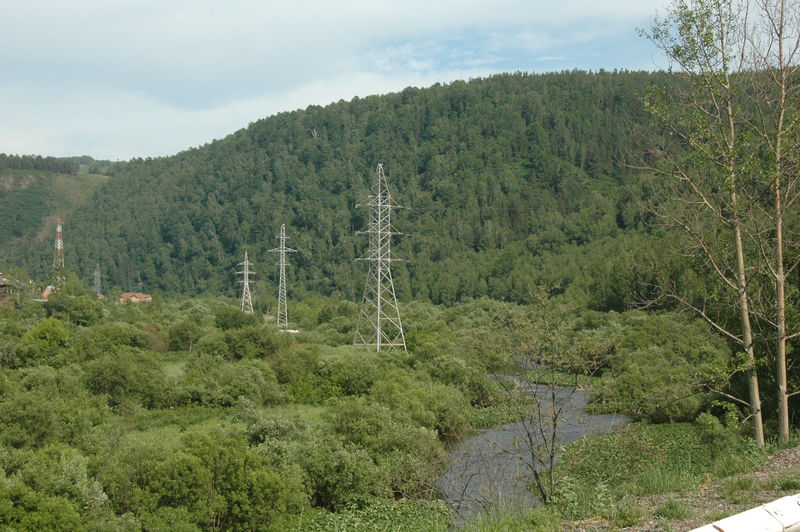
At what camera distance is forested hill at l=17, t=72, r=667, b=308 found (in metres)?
107

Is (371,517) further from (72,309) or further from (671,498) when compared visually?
(72,309)

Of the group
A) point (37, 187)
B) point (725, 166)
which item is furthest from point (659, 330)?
point (37, 187)

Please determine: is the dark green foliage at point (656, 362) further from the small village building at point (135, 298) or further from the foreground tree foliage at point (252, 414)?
the small village building at point (135, 298)

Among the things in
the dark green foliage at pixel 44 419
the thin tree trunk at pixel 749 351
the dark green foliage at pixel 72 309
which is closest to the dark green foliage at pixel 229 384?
the dark green foliage at pixel 44 419

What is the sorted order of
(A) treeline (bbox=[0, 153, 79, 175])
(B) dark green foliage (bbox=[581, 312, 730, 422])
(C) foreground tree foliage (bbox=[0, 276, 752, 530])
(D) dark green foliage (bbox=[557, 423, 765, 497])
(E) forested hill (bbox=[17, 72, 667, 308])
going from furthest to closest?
1. (A) treeline (bbox=[0, 153, 79, 175])
2. (E) forested hill (bbox=[17, 72, 667, 308])
3. (B) dark green foliage (bbox=[581, 312, 730, 422])
4. (C) foreground tree foliage (bbox=[0, 276, 752, 530])
5. (D) dark green foliage (bbox=[557, 423, 765, 497])

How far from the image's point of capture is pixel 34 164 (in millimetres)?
187125

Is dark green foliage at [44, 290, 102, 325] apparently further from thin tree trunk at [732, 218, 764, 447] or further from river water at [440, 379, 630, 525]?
thin tree trunk at [732, 218, 764, 447]

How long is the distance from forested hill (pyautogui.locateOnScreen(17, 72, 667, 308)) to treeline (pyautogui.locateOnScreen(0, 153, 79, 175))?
20.1 m

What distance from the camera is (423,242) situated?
120 metres

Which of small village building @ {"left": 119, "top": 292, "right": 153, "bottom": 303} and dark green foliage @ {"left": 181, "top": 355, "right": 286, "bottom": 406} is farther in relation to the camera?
small village building @ {"left": 119, "top": 292, "right": 153, "bottom": 303}

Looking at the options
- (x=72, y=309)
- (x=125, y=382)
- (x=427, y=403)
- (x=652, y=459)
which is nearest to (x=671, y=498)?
(x=652, y=459)

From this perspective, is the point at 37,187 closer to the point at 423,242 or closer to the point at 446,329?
the point at 423,242

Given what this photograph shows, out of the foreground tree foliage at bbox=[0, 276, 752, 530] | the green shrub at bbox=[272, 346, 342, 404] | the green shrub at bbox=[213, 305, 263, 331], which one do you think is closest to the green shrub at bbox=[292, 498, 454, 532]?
the foreground tree foliage at bbox=[0, 276, 752, 530]

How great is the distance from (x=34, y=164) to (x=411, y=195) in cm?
10778
